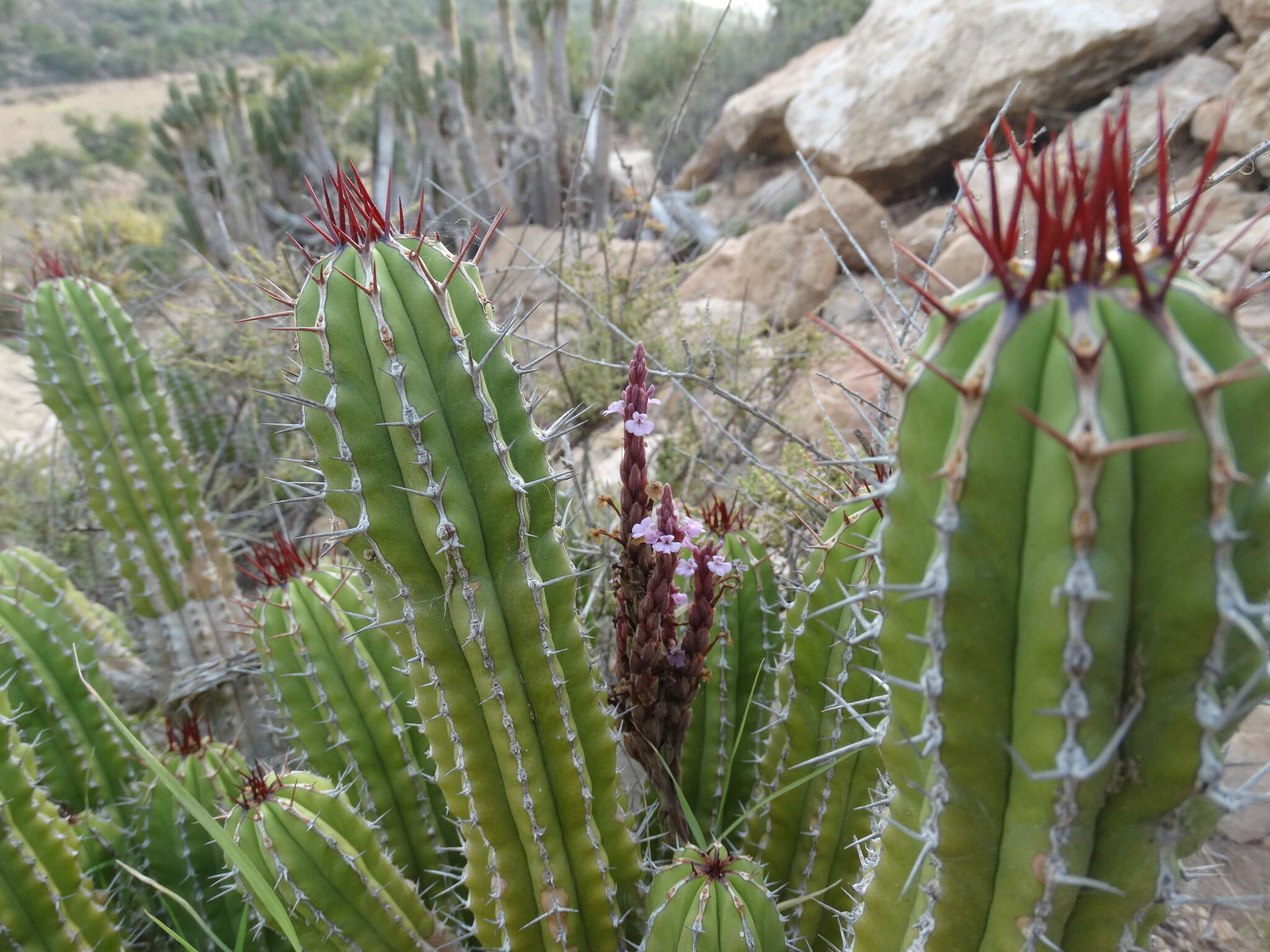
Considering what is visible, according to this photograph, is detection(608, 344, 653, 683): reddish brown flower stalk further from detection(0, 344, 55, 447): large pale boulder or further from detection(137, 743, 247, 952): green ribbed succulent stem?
detection(0, 344, 55, 447): large pale boulder

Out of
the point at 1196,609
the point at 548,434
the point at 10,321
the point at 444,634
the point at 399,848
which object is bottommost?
the point at 399,848

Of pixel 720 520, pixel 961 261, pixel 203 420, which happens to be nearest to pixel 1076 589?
pixel 720 520

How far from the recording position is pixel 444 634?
1.29 m

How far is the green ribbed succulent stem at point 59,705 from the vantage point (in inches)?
79.0

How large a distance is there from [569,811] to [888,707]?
686 millimetres

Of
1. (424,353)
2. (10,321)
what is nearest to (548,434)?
(424,353)

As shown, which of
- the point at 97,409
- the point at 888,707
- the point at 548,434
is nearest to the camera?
the point at 888,707

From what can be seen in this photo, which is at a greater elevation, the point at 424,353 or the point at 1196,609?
the point at 424,353

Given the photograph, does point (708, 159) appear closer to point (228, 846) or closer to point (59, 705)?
point (59, 705)

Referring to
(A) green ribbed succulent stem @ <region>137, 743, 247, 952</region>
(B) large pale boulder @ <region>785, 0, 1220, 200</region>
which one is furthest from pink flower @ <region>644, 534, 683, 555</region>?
(B) large pale boulder @ <region>785, 0, 1220, 200</region>

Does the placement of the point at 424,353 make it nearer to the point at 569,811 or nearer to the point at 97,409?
the point at 569,811

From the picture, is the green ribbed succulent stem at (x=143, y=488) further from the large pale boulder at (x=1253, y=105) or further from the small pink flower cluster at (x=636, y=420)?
the large pale boulder at (x=1253, y=105)

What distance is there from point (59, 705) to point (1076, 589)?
8.00 ft

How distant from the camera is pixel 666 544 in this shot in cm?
130
